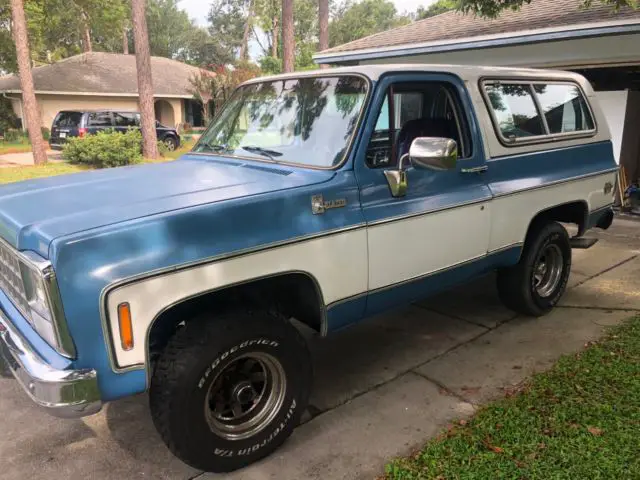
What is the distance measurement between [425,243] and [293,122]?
118 centimetres

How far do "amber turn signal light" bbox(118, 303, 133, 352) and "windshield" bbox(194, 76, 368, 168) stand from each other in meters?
1.42

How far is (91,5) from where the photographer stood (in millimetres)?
26297

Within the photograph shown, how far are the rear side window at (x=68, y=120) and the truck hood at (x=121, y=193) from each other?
1947 centimetres

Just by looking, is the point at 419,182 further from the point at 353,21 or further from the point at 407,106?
the point at 353,21

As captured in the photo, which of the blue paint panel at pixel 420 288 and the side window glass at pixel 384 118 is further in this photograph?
the side window glass at pixel 384 118

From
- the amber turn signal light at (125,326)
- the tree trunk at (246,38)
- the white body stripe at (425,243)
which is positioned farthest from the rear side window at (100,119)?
the tree trunk at (246,38)

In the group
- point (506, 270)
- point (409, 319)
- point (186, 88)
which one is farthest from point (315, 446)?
point (186, 88)

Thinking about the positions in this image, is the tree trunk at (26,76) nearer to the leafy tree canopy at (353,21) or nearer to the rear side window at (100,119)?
the rear side window at (100,119)

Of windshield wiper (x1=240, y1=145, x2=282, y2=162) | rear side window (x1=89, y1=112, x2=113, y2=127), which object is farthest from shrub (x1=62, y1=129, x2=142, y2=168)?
windshield wiper (x1=240, y1=145, x2=282, y2=162)

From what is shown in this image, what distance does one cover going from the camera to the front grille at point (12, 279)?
2619mm

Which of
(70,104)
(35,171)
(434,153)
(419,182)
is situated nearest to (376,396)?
(419,182)

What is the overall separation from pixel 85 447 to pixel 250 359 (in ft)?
3.95

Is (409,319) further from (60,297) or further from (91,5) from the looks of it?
(91,5)

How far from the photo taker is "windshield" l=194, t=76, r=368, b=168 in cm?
327
